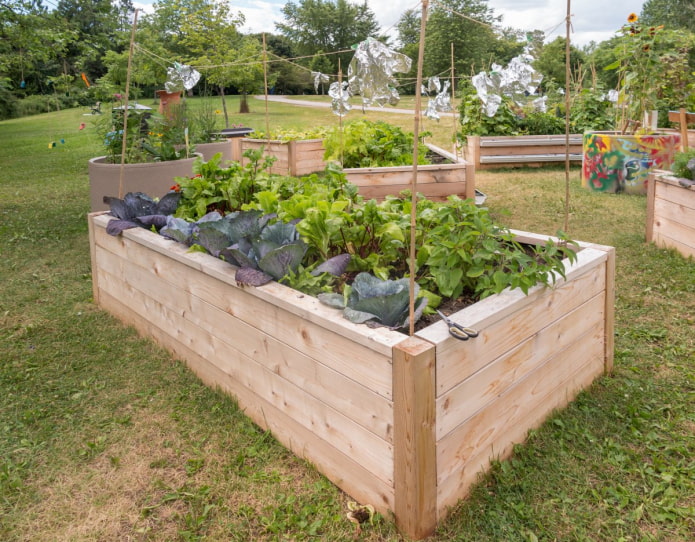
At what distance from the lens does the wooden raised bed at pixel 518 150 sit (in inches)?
301

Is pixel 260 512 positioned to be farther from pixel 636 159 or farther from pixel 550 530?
pixel 636 159

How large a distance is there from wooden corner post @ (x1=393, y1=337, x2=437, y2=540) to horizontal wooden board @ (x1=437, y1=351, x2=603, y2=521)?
0.08 meters

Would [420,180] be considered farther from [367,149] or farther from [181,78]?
[181,78]

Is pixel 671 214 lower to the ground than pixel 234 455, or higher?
higher

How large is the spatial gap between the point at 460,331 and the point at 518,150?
22.1ft

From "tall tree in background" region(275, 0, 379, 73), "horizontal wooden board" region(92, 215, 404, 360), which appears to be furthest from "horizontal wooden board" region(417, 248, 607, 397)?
"tall tree in background" region(275, 0, 379, 73)

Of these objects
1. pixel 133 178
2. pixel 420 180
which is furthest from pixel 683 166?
pixel 133 178

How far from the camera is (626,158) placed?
19.1ft

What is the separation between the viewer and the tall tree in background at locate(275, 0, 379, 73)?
36.3 metres

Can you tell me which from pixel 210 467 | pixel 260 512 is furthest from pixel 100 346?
pixel 260 512

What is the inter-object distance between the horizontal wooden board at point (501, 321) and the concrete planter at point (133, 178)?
131 inches

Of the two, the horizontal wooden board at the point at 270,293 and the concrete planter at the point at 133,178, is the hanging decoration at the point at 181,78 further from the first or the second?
the horizontal wooden board at the point at 270,293

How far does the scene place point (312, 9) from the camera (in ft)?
121

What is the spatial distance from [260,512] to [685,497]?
1.27m
